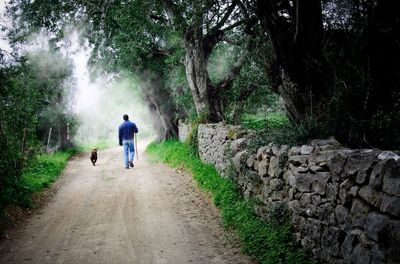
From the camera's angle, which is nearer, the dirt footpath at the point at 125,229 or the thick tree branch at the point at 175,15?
the dirt footpath at the point at 125,229

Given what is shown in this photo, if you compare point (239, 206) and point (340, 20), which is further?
point (239, 206)

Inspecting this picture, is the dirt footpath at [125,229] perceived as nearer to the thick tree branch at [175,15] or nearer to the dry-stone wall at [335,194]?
the dry-stone wall at [335,194]

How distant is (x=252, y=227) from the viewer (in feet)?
21.0

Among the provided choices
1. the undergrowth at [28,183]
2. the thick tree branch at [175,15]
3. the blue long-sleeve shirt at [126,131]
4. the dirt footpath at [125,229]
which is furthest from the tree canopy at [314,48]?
the undergrowth at [28,183]

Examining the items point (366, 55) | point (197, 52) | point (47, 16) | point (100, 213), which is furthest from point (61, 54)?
point (366, 55)

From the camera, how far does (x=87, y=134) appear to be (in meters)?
62.7

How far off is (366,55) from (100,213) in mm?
6826

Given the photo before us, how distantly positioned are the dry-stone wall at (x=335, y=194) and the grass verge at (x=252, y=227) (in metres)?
0.22

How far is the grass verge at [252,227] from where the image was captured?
5.28 meters

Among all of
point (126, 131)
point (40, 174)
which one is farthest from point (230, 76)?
point (40, 174)

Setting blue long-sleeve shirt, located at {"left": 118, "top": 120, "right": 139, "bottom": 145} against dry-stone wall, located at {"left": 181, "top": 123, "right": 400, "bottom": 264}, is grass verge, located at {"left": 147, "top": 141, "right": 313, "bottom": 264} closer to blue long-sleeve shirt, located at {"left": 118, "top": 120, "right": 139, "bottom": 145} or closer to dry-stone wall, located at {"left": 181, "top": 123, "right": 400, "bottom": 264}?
dry-stone wall, located at {"left": 181, "top": 123, "right": 400, "bottom": 264}

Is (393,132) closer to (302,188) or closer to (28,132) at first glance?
(302,188)

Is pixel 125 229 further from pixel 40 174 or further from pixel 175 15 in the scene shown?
pixel 175 15

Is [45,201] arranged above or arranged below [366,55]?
below
